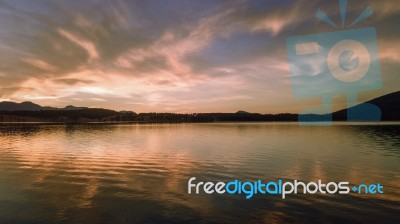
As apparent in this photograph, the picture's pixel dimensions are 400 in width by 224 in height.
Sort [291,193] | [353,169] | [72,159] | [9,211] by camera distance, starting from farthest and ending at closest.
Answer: [72,159]
[353,169]
[291,193]
[9,211]

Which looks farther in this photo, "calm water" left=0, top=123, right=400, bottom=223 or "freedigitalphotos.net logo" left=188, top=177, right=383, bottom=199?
"freedigitalphotos.net logo" left=188, top=177, right=383, bottom=199

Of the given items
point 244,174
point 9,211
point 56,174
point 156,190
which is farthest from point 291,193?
point 56,174

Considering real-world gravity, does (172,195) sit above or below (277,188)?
below

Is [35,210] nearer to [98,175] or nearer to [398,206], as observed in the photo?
[98,175]

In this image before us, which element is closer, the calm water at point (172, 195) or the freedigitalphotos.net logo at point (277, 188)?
the calm water at point (172, 195)

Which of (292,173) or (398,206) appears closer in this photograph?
(398,206)

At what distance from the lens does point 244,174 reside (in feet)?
104

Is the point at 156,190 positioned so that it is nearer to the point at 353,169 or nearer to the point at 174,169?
the point at 174,169

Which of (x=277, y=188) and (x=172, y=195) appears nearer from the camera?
(x=172, y=195)

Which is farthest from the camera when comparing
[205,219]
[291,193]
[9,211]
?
[291,193]

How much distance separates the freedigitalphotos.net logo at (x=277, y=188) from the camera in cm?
2381

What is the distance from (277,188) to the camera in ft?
82.8

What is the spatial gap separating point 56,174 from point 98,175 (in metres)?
5.12

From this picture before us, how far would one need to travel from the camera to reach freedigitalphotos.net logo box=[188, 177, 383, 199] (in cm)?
2381
